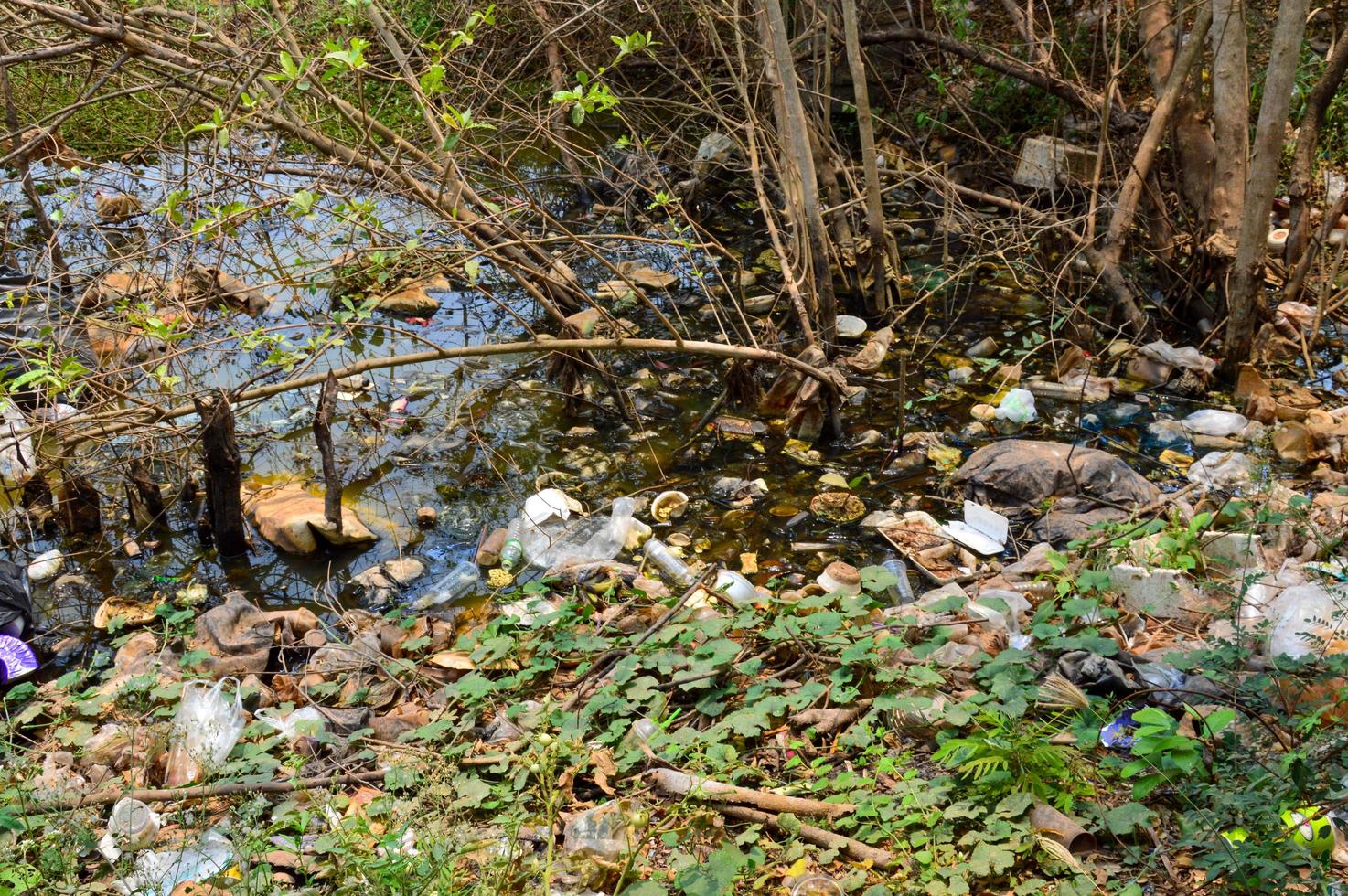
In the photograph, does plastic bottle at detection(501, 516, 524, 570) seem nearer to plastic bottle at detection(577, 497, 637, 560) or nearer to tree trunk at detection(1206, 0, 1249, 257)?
plastic bottle at detection(577, 497, 637, 560)

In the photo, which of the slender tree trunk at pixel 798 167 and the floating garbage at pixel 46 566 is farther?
the slender tree trunk at pixel 798 167

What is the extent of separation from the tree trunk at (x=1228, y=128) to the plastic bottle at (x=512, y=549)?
3.32m

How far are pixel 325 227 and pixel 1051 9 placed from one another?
4.76 meters

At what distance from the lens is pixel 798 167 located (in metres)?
4.36

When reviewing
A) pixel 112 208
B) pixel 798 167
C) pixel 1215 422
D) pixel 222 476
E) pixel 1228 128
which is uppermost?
pixel 112 208

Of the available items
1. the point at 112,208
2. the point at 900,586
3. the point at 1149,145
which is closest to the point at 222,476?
the point at 900,586

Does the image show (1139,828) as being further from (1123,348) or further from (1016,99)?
(1016,99)

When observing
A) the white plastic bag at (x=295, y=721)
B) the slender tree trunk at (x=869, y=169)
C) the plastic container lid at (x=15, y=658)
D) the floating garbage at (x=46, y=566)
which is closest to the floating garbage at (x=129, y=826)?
the white plastic bag at (x=295, y=721)

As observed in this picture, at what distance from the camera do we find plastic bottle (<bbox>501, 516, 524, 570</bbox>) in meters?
3.74

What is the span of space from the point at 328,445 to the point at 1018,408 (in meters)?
2.80

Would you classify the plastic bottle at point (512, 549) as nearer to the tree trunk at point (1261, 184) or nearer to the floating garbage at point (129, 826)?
the floating garbage at point (129, 826)

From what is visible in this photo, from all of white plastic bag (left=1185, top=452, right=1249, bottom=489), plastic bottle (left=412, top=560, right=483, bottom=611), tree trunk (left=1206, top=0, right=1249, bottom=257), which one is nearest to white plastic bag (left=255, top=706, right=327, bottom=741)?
plastic bottle (left=412, top=560, right=483, bottom=611)

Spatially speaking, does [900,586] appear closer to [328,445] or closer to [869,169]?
[328,445]

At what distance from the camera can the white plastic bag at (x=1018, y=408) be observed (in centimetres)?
438
